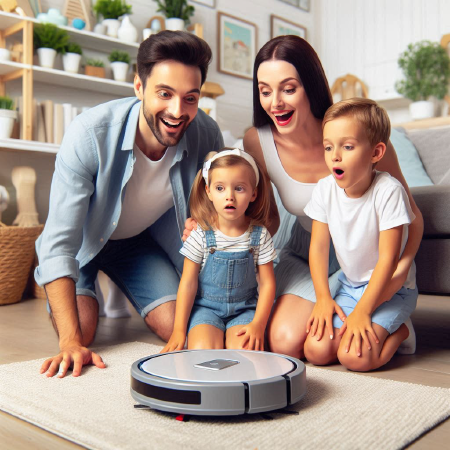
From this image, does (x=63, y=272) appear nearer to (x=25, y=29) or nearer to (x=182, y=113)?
(x=182, y=113)

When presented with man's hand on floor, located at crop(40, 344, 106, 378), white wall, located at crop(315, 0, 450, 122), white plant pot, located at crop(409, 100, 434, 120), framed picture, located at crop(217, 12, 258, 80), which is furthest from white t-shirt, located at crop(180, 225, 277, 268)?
white wall, located at crop(315, 0, 450, 122)

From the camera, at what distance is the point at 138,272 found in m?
1.74

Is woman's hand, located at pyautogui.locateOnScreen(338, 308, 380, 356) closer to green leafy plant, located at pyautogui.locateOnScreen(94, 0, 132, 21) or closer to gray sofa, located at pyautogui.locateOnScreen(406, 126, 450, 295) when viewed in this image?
gray sofa, located at pyautogui.locateOnScreen(406, 126, 450, 295)

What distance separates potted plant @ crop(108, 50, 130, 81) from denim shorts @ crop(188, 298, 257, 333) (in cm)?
207

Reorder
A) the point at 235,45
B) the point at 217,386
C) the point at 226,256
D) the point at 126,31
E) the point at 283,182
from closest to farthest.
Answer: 1. the point at 217,386
2. the point at 226,256
3. the point at 283,182
4. the point at 126,31
5. the point at 235,45

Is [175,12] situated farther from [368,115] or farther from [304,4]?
[368,115]

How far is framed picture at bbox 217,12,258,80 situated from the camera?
3.92 metres

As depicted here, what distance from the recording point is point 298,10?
14.7ft

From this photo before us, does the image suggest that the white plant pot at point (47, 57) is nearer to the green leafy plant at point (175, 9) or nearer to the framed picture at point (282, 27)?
the green leafy plant at point (175, 9)

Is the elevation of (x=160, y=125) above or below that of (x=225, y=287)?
above

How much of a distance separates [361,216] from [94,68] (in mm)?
2247

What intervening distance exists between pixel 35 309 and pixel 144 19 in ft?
7.08

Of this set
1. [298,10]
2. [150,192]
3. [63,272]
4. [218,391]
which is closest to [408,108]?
[298,10]

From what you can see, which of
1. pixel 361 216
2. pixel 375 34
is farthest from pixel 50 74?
pixel 375 34
